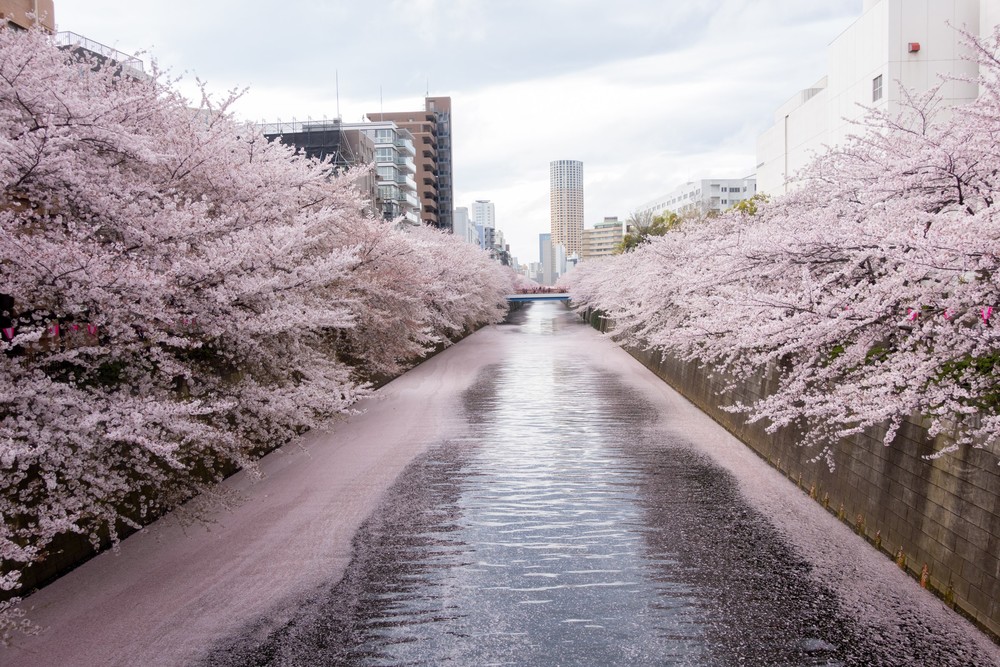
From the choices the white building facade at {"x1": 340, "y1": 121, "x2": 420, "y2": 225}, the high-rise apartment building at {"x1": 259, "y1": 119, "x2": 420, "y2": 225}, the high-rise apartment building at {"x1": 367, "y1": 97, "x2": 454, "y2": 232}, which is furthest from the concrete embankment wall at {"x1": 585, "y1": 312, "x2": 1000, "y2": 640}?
the high-rise apartment building at {"x1": 367, "y1": 97, "x2": 454, "y2": 232}

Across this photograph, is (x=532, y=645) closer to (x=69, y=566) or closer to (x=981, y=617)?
(x=981, y=617)

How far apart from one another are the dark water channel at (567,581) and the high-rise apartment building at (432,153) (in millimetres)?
91769

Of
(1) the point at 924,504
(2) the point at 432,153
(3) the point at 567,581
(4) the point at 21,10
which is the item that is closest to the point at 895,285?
(1) the point at 924,504

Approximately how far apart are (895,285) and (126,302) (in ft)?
28.1

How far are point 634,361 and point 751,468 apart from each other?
19.8 meters

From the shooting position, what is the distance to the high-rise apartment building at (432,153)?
110 metres

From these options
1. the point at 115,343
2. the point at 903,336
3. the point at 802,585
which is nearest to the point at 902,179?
the point at 903,336

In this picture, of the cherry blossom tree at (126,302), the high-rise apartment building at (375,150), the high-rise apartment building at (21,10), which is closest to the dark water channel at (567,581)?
the cherry blossom tree at (126,302)

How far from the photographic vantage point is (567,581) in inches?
347

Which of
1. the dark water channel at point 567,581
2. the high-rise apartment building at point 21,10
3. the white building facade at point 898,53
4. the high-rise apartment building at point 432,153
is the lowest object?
the dark water channel at point 567,581

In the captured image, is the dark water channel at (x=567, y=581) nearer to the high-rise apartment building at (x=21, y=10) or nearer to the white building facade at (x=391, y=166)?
the high-rise apartment building at (x=21, y=10)

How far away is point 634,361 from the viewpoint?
1335 inches

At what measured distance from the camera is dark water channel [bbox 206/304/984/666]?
7.21 metres

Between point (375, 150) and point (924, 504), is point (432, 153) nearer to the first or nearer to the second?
point (375, 150)
